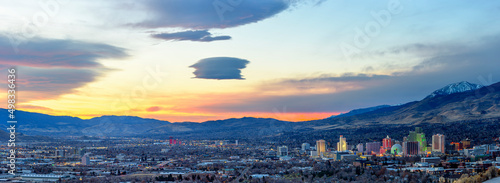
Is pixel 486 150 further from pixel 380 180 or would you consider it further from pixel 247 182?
pixel 247 182

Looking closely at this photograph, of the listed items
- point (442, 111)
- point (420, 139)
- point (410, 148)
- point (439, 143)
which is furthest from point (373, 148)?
point (442, 111)

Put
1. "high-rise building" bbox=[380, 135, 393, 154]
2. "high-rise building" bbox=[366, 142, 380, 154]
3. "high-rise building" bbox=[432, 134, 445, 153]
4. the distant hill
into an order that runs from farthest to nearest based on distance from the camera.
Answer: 1. the distant hill
2. "high-rise building" bbox=[366, 142, 380, 154]
3. "high-rise building" bbox=[380, 135, 393, 154]
4. "high-rise building" bbox=[432, 134, 445, 153]

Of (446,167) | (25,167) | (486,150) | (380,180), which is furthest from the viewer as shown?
(486,150)

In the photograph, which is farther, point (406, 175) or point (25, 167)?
point (25, 167)

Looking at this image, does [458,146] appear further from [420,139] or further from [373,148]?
[373,148]

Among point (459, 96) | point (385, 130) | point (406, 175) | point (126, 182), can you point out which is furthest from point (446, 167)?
point (459, 96)

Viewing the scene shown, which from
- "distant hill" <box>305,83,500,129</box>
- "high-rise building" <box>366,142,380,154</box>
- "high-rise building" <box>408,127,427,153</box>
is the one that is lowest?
"high-rise building" <box>366,142,380,154</box>

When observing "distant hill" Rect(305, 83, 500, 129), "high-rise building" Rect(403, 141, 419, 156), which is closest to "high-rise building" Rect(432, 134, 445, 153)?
"high-rise building" Rect(403, 141, 419, 156)

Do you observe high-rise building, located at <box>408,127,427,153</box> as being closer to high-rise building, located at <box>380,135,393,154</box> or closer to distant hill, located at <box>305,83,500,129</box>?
high-rise building, located at <box>380,135,393,154</box>
